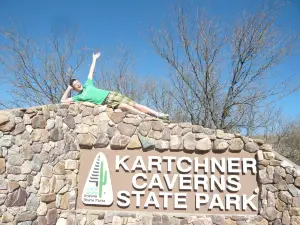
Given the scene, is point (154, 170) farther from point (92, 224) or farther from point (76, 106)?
point (76, 106)

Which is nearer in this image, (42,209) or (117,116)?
(42,209)

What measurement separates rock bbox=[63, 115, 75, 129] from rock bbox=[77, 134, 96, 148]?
220 millimetres

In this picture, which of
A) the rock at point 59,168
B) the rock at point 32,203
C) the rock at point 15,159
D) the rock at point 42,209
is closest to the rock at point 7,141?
the rock at point 15,159

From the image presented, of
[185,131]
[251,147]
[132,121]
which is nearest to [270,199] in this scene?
[251,147]

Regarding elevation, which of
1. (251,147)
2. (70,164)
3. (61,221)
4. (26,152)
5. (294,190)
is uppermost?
(251,147)

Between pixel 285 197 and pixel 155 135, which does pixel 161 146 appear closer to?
pixel 155 135

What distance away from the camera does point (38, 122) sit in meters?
5.12

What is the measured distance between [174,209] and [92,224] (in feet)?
4.98

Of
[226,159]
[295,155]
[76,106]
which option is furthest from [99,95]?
[295,155]

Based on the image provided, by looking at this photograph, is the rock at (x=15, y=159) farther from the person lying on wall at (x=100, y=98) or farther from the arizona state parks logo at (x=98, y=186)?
the person lying on wall at (x=100, y=98)

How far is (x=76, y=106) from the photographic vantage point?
19.3ft

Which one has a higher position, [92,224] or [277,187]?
[277,187]

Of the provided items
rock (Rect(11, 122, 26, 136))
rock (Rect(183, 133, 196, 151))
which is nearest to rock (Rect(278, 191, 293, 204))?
rock (Rect(183, 133, 196, 151))

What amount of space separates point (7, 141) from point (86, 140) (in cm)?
158
